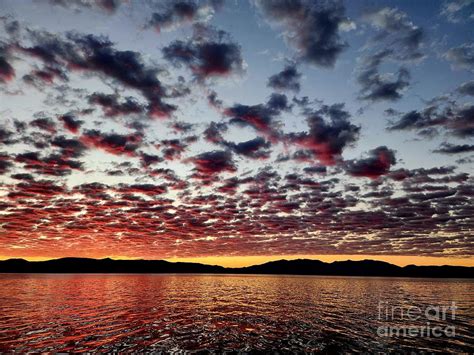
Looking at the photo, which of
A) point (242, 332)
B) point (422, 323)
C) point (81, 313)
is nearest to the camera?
point (242, 332)

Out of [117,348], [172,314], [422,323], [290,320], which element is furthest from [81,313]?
[422,323]

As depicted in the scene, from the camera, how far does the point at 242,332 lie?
3319 cm

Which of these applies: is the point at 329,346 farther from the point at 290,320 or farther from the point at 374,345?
the point at 290,320

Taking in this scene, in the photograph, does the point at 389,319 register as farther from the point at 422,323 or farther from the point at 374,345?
the point at 374,345

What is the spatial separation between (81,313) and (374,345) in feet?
134

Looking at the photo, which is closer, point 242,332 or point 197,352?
point 197,352

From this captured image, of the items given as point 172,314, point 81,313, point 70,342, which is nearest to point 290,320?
point 172,314

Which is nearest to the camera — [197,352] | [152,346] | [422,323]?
[197,352]

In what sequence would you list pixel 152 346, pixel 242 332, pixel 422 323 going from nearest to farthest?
1. pixel 152 346
2. pixel 242 332
3. pixel 422 323

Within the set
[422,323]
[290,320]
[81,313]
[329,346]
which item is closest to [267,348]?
[329,346]

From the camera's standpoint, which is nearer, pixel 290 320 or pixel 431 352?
pixel 431 352

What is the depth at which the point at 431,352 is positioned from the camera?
26594mm

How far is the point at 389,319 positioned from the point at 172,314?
3247 cm

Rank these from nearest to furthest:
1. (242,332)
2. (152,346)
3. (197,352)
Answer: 1. (197,352)
2. (152,346)
3. (242,332)
